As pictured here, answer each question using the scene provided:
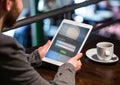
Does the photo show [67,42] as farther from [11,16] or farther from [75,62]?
[11,16]

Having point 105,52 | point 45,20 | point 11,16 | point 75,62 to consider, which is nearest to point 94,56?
point 105,52

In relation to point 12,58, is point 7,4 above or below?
above

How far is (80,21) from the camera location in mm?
2887

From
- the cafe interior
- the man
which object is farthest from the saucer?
the man

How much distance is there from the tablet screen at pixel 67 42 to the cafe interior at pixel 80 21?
2.3 inches

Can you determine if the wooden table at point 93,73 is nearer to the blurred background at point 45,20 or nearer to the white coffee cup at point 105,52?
the white coffee cup at point 105,52

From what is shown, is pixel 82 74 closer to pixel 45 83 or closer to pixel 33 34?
pixel 45 83

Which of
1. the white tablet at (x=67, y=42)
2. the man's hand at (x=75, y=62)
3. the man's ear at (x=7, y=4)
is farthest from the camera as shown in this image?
the white tablet at (x=67, y=42)

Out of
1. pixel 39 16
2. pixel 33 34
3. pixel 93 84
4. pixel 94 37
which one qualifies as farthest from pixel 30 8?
pixel 93 84

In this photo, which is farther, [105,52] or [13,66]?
[105,52]

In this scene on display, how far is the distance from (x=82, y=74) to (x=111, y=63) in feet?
0.55

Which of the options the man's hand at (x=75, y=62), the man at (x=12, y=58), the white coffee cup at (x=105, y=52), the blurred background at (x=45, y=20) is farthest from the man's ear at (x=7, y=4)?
the blurred background at (x=45, y=20)

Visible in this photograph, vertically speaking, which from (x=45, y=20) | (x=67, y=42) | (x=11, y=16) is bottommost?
(x=45, y=20)

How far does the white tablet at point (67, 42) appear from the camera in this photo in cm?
140
